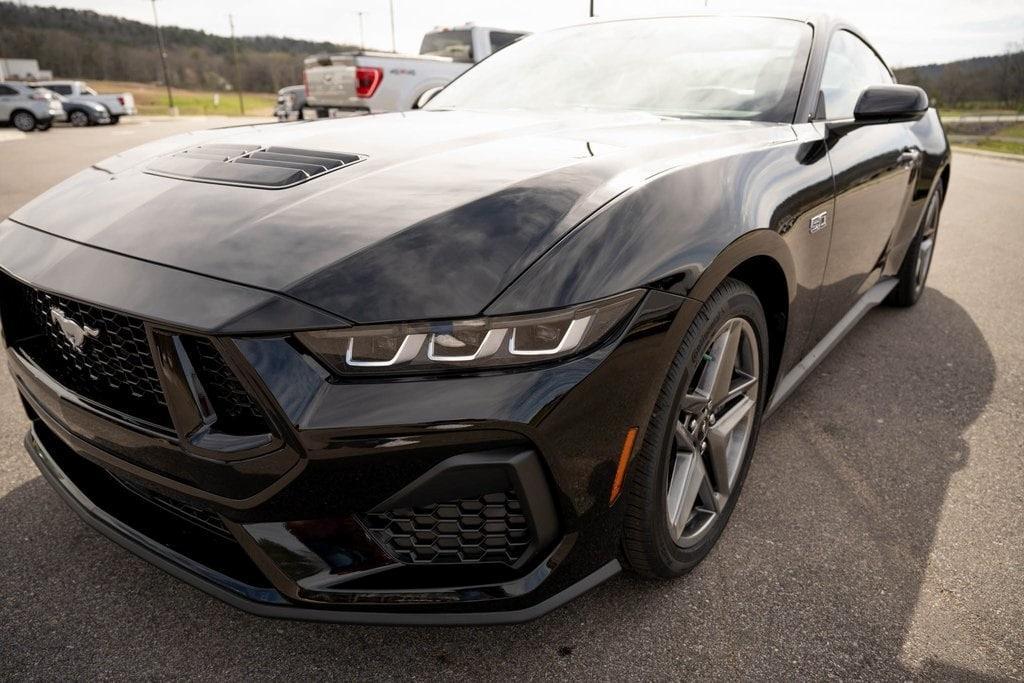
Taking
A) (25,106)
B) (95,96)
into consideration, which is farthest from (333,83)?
(95,96)

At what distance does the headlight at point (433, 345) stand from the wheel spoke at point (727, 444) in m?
0.79

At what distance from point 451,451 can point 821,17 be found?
2468mm

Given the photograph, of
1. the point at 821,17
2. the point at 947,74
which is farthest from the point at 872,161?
the point at 947,74

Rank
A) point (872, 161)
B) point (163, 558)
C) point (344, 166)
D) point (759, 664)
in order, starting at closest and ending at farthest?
point (163, 558), point (759, 664), point (344, 166), point (872, 161)

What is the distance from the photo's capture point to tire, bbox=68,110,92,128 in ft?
84.3

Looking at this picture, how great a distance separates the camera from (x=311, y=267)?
129cm

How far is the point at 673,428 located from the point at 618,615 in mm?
503

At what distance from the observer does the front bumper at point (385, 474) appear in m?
1.23

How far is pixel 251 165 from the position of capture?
69.8 inches

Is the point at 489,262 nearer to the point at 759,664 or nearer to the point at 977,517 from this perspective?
the point at 759,664

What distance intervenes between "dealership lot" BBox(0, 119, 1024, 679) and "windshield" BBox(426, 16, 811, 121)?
123 centimetres

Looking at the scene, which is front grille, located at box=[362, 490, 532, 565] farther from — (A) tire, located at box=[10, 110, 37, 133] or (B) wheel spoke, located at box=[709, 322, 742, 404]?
(A) tire, located at box=[10, 110, 37, 133]

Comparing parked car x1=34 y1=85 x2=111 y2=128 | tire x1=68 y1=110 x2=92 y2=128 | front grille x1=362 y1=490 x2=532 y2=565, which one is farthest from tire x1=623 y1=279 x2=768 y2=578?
tire x1=68 y1=110 x2=92 y2=128

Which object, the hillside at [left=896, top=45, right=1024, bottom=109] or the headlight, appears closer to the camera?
the headlight
